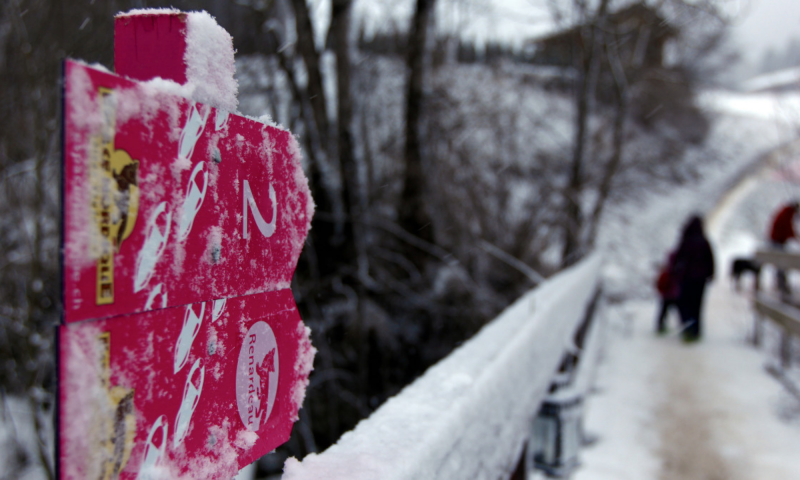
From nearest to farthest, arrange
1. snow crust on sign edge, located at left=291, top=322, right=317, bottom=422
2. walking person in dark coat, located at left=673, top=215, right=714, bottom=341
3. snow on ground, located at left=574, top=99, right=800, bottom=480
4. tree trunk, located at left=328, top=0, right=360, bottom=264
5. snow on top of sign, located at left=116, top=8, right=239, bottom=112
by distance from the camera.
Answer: snow on top of sign, located at left=116, top=8, right=239, bottom=112
snow crust on sign edge, located at left=291, top=322, right=317, bottom=422
snow on ground, located at left=574, top=99, right=800, bottom=480
tree trunk, located at left=328, top=0, right=360, bottom=264
walking person in dark coat, located at left=673, top=215, right=714, bottom=341

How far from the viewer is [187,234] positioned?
82 cm

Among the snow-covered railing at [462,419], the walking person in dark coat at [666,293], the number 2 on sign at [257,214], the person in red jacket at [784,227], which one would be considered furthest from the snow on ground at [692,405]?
A: the number 2 on sign at [257,214]

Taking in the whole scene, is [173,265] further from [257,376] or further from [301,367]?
[301,367]

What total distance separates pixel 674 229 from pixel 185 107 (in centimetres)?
2447

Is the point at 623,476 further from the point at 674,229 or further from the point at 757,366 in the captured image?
the point at 674,229

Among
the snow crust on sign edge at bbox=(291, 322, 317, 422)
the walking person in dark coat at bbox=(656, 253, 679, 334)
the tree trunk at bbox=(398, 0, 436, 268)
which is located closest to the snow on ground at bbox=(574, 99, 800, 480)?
the walking person in dark coat at bbox=(656, 253, 679, 334)

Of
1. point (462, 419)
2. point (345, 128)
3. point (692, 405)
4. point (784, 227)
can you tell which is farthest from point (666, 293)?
point (462, 419)

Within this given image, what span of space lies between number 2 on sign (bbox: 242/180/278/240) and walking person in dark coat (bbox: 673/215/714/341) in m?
8.21

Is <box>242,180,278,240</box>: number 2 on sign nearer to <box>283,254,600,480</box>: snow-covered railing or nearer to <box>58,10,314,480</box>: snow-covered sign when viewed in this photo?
<box>58,10,314,480</box>: snow-covered sign

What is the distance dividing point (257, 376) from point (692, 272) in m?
8.75

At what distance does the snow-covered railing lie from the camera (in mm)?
1164

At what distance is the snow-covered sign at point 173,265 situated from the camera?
0.65 meters

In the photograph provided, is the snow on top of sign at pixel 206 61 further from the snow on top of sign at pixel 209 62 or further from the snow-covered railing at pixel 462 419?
the snow-covered railing at pixel 462 419

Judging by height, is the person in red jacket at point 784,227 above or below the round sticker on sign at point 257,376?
above
